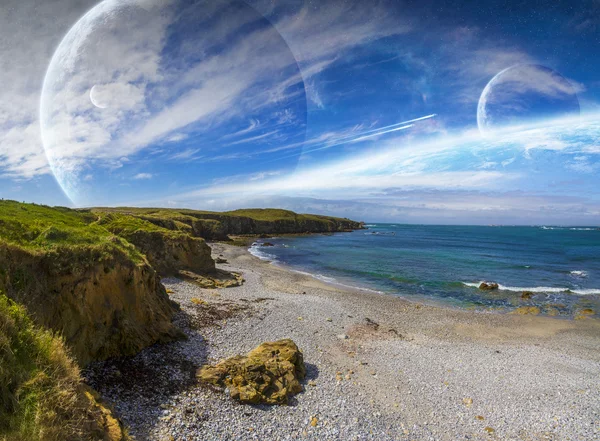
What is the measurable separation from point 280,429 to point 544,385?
46.5ft

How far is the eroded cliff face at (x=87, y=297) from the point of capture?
11.5 metres

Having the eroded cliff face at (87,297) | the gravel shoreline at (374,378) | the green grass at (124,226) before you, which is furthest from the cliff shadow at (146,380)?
the green grass at (124,226)

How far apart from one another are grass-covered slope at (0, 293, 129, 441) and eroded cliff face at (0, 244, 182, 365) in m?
4.00

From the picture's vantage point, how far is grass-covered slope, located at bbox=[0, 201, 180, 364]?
1156cm

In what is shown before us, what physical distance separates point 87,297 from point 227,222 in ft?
352

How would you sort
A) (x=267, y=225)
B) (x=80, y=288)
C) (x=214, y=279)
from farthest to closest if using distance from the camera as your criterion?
(x=267, y=225), (x=214, y=279), (x=80, y=288)

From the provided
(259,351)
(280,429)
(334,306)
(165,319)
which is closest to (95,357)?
(165,319)

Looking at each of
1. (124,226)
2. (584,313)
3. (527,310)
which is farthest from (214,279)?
(584,313)

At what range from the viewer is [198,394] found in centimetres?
1170

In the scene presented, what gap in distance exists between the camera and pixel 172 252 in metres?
32.2

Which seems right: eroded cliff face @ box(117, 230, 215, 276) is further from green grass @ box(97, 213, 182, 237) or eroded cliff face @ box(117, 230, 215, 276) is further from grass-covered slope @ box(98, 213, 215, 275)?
green grass @ box(97, 213, 182, 237)

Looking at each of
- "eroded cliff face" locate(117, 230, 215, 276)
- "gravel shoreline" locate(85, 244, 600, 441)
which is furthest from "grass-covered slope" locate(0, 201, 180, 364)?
"eroded cliff face" locate(117, 230, 215, 276)

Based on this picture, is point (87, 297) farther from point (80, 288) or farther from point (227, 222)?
point (227, 222)

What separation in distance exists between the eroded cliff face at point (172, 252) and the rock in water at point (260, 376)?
19541 millimetres
